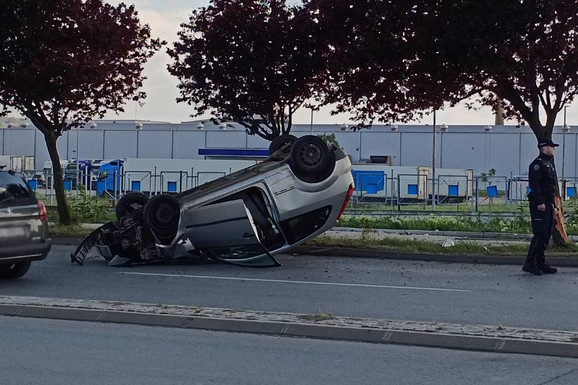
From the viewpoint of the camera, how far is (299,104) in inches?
795

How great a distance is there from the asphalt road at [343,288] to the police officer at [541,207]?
0.27 m

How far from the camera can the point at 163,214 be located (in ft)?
48.5

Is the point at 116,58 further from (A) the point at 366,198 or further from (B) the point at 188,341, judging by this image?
(A) the point at 366,198

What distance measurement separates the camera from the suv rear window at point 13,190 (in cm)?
1304

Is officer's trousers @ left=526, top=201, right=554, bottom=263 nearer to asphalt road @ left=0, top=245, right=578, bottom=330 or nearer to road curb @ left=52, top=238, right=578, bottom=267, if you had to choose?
asphalt road @ left=0, top=245, right=578, bottom=330

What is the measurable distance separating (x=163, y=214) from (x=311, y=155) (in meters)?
2.48

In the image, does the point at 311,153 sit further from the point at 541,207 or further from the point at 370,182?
the point at 370,182

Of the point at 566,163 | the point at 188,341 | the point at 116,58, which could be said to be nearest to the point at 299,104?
the point at 116,58

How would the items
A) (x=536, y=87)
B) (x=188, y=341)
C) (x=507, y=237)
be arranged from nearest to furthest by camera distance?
1. (x=188, y=341)
2. (x=536, y=87)
3. (x=507, y=237)

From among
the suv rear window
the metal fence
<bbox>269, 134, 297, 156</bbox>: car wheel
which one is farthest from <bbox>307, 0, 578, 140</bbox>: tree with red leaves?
the metal fence

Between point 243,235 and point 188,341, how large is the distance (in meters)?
5.67

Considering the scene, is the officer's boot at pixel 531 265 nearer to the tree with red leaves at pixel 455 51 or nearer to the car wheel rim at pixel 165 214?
the tree with red leaves at pixel 455 51

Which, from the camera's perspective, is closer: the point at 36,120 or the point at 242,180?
the point at 242,180

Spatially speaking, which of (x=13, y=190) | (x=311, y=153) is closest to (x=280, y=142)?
(x=311, y=153)
